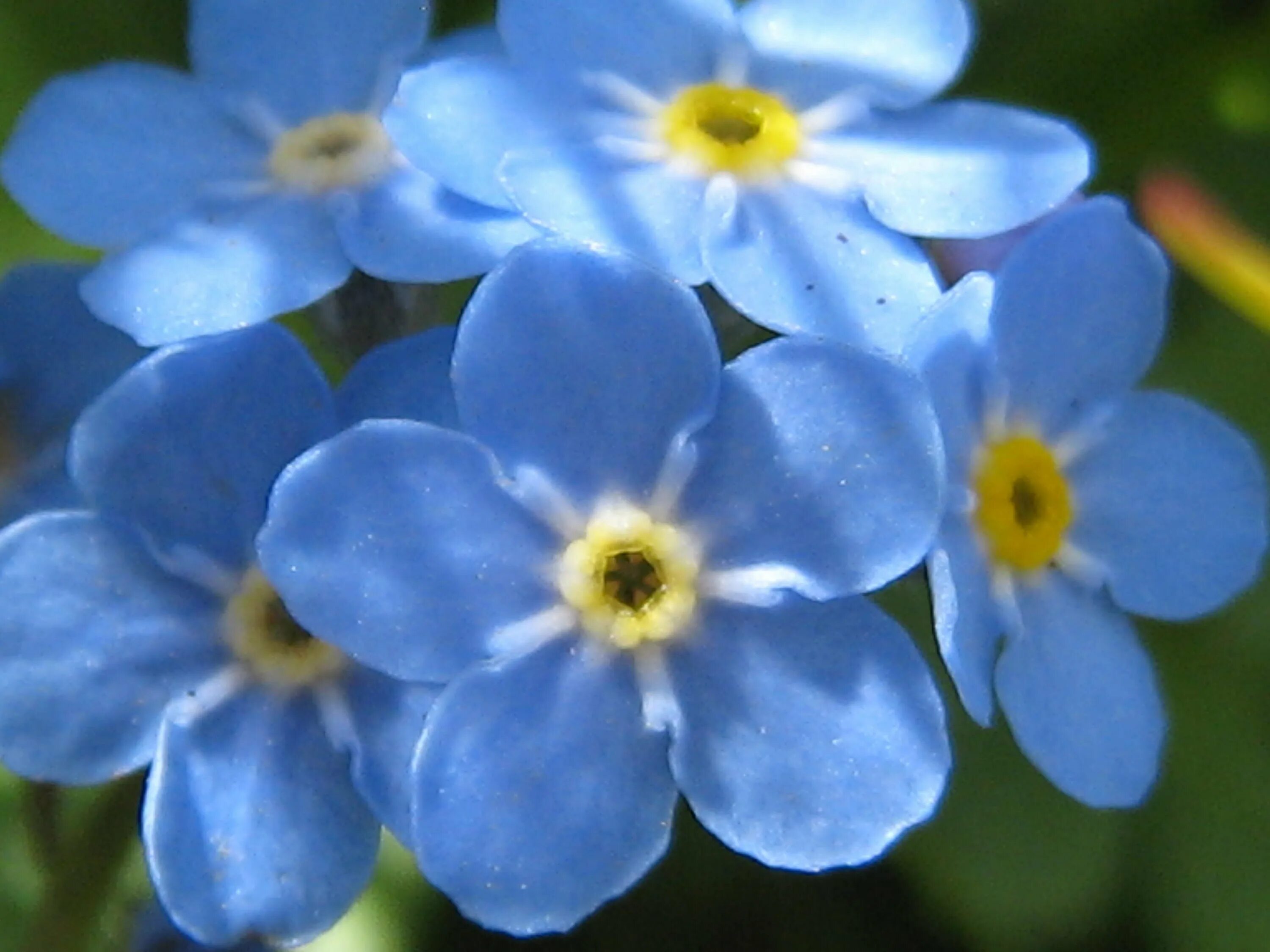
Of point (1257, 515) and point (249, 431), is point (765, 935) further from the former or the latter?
point (249, 431)

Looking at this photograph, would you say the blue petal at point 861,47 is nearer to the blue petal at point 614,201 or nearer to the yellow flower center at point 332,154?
the blue petal at point 614,201

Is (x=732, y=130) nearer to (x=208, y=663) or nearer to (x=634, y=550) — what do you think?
(x=634, y=550)

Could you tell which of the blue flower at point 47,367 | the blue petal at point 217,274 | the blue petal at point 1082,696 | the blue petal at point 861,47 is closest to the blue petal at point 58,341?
the blue flower at point 47,367

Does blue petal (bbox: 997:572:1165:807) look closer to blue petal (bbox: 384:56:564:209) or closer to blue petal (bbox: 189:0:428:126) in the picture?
blue petal (bbox: 384:56:564:209)

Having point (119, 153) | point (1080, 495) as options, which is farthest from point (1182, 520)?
point (119, 153)

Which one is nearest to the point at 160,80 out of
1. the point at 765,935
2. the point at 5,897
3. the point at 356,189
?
the point at 356,189

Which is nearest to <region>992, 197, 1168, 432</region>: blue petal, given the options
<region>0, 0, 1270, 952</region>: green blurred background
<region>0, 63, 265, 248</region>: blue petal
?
<region>0, 0, 1270, 952</region>: green blurred background
